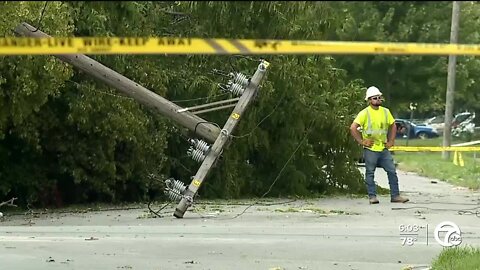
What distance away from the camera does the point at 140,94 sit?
13047mm

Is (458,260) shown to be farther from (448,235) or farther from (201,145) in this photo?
(201,145)

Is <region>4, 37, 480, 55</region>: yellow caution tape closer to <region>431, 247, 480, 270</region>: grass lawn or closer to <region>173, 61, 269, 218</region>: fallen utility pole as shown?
<region>431, 247, 480, 270</region>: grass lawn

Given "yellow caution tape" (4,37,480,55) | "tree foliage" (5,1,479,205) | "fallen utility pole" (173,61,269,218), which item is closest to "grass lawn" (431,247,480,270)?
"yellow caution tape" (4,37,480,55)

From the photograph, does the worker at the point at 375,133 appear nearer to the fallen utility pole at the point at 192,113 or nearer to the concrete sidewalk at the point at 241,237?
the concrete sidewalk at the point at 241,237

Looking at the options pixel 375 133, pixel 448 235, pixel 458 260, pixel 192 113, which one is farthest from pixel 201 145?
pixel 458 260

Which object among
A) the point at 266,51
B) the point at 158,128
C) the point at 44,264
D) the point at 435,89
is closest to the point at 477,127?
the point at 435,89

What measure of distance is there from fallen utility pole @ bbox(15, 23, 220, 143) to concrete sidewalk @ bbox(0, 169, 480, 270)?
1.28m

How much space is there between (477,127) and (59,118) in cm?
2530

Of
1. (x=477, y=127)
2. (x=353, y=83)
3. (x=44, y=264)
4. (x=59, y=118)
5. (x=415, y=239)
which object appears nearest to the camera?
(x=44, y=264)

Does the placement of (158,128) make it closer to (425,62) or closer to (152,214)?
(152,214)

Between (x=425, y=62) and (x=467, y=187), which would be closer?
(x=467, y=187)

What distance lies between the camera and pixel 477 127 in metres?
37.1

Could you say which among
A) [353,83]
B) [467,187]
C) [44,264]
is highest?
[353,83]

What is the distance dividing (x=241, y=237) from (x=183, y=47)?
555cm
